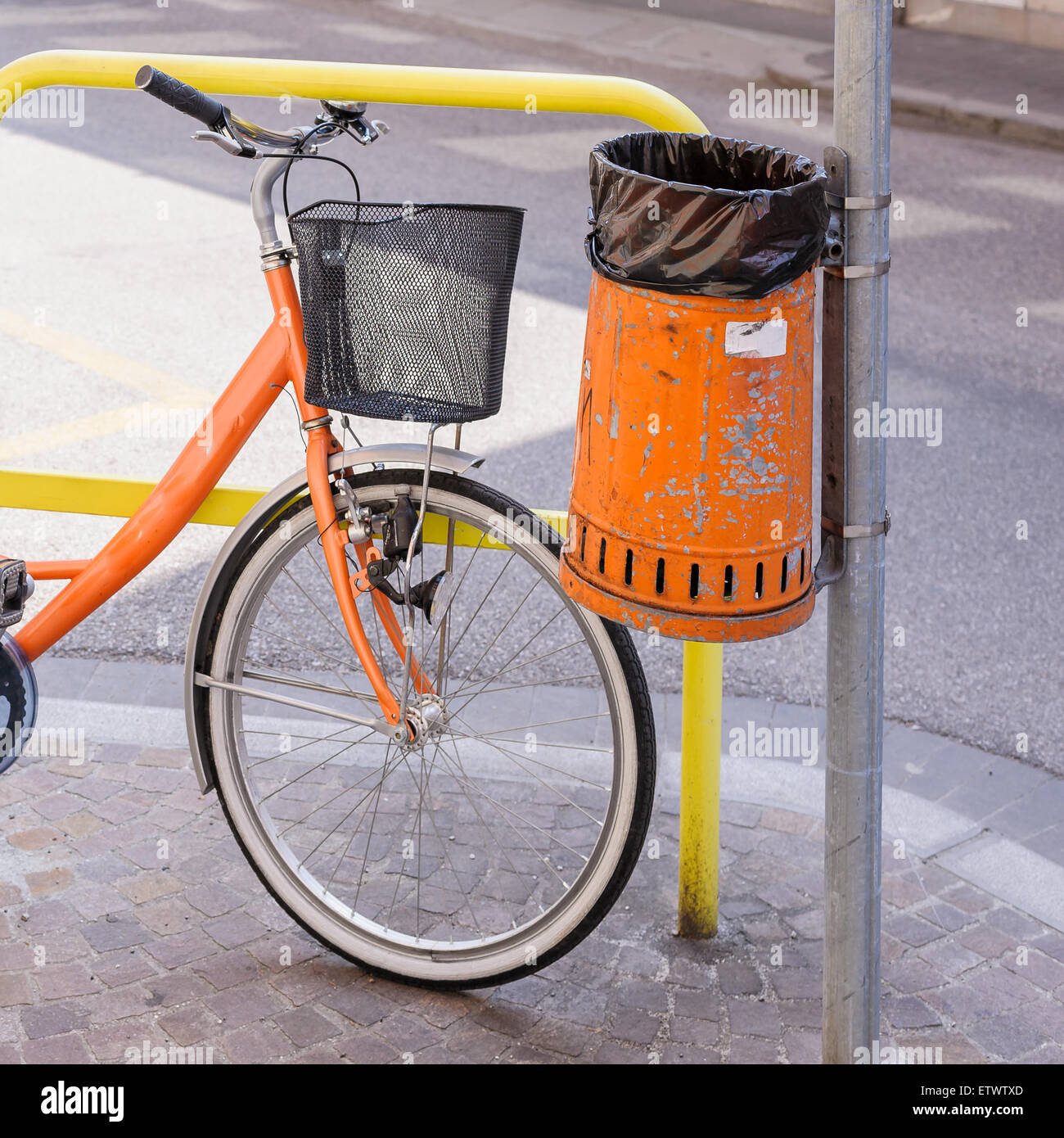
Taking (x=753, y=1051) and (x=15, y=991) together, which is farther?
(x=15, y=991)

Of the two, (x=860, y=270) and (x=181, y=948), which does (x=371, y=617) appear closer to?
(x=181, y=948)

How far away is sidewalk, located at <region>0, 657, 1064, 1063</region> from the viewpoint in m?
3.00

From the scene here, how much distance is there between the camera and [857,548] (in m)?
2.40

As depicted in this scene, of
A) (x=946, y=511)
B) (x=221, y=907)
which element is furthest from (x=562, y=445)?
(x=221, y=907)

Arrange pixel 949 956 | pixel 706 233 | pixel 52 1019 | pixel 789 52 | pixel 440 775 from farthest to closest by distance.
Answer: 1. pixel 789 52
2. pixel 440 775
3. pixel 949 956
4. pixel 52 1019
5. pixel 706 233

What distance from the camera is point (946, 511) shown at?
544 centimetres

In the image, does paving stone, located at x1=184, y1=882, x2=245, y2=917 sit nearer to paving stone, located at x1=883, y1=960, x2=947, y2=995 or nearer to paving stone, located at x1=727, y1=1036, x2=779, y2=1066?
paving stone, located at x1=727, y1=1036, x2=779, y2=1066

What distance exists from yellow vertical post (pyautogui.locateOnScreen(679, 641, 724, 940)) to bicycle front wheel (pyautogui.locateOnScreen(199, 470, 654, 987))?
0.57ft

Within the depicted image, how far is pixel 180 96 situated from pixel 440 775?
74.7 inches

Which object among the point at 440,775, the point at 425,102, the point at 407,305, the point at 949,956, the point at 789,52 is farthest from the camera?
the point at 789,52

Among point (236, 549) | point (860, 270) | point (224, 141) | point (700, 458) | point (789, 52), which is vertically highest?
point (789, 52)

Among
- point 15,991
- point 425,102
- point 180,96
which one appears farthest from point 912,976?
point 180,96

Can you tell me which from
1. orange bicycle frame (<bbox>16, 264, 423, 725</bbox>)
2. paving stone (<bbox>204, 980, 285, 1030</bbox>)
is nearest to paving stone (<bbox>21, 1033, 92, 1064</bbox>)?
paving stone (<bbox>204, 980, 285, 1030</bbox>)

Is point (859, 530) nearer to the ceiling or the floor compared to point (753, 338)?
nearer to the floor
